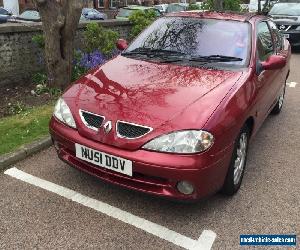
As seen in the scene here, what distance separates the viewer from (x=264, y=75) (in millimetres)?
4586

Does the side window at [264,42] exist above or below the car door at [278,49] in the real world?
above

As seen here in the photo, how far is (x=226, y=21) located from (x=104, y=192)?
2484mm

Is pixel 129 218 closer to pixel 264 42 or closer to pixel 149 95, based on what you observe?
pixel 149 95

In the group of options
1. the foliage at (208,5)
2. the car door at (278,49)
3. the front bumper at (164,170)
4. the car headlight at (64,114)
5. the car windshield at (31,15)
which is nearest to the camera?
the front bumper at (164,170)

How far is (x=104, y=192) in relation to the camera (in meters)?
3.92

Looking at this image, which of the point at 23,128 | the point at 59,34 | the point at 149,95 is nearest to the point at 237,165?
the point at 149,95

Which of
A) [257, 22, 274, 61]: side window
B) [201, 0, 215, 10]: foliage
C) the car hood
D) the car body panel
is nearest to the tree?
the car hood

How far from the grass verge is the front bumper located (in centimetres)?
142

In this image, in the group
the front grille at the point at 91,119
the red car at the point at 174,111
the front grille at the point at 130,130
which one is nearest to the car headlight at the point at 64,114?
the red car at the point at 174,111

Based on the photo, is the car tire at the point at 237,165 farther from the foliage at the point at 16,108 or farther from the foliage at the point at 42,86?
the foliage at the point at 42,86

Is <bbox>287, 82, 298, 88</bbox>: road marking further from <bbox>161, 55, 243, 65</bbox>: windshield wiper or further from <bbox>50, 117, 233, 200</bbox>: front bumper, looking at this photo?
<bbox>50, 117, 233, 200</bbox>: front bumper

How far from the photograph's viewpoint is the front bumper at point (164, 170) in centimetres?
319

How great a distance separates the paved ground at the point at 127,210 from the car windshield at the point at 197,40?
1.33 m

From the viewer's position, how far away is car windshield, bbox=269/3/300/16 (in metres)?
14.2
